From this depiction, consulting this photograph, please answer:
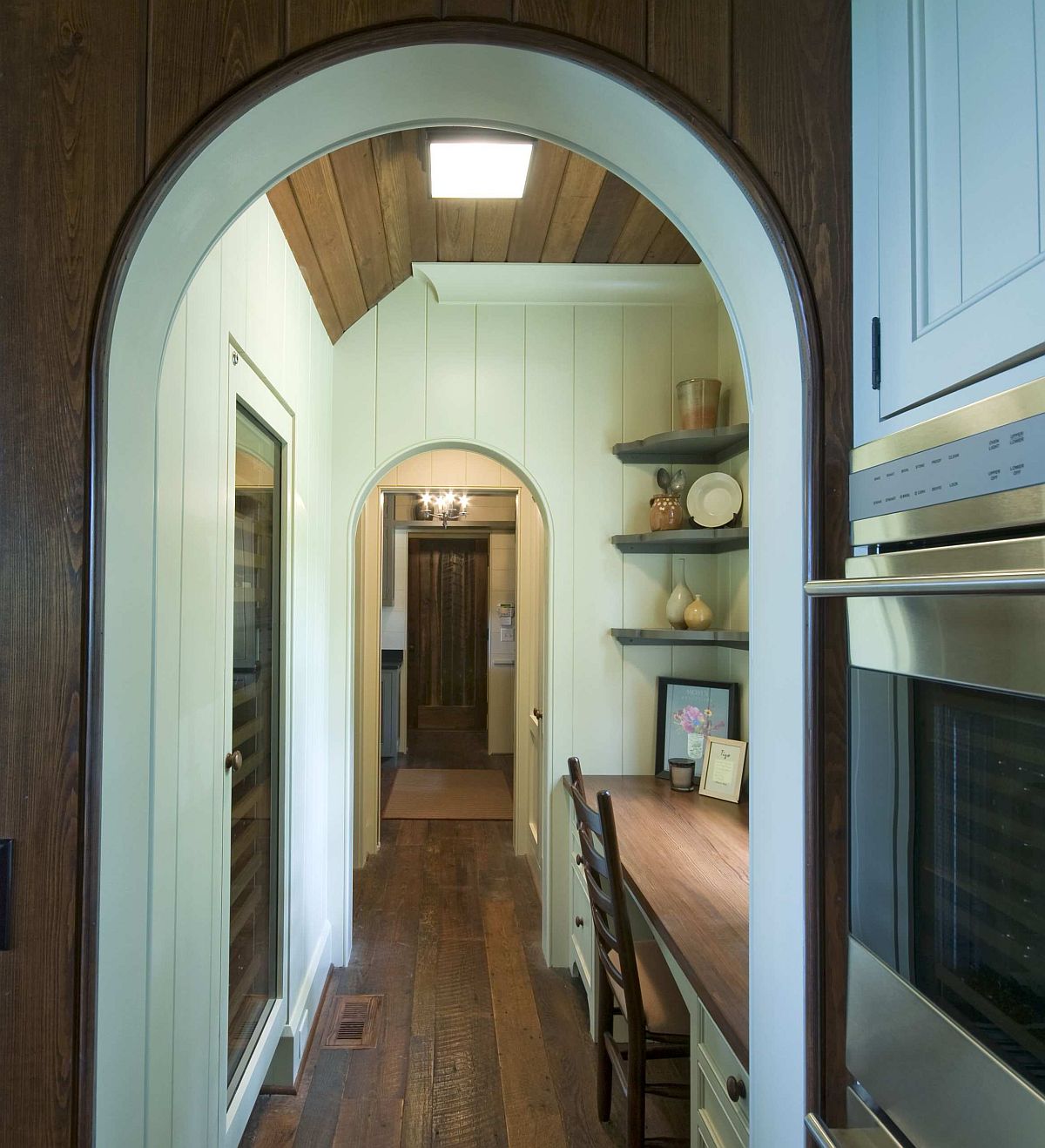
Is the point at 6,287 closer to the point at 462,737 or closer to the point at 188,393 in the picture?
the point at 188,393

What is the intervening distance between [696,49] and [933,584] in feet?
2.49

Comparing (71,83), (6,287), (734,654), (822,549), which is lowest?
(734,654)

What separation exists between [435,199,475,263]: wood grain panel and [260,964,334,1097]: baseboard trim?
2.66 m

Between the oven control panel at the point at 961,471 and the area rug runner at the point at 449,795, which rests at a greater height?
the oven control panel at the point at 961,471

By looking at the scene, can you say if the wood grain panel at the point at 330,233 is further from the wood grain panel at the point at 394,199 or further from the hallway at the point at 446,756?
the hallway at the point at 446,756

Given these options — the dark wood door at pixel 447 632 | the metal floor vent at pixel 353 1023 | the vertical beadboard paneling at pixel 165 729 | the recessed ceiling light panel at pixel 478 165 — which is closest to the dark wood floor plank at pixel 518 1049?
the metal floor vent at pixel 353 1023

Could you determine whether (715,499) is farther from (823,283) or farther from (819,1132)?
(819,1132)

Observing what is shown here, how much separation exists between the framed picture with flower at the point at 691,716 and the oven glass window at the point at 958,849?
2018mm

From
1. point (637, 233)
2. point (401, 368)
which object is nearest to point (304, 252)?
point (401, 368)

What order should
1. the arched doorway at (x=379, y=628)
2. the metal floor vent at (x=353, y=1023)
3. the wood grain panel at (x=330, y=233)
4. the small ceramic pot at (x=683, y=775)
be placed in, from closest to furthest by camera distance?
the wood grain panel at (x=330, y=233), the metal floor vent at (x=353, y=1023), the small ceramic pot at (x=683, y=775), the arched doorway at (x=379, y=628)

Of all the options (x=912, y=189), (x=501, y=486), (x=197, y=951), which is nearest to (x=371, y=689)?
(x=501, y=486)

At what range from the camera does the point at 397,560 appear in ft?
24.5

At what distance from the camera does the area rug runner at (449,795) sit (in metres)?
5.06

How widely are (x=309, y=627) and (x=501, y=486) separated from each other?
74.0 inches
